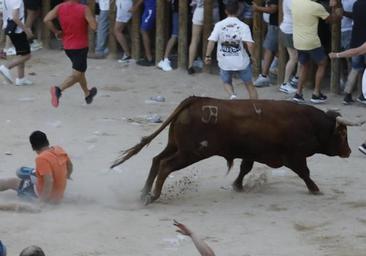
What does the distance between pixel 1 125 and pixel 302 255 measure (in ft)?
20.0

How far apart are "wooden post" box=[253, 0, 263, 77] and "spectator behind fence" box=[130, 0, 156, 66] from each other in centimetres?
204

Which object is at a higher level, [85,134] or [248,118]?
[248,118]

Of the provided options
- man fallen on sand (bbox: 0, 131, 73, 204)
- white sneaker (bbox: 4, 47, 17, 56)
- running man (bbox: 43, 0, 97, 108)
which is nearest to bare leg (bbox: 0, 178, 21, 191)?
man fallen on sand (bbox: 0, 131, 73, 204)

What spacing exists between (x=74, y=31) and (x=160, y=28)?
10.6 ft

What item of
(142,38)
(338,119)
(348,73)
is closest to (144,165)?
(338,119)

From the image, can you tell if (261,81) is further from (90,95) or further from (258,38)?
(90,95)

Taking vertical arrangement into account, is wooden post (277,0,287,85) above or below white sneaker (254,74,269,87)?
above

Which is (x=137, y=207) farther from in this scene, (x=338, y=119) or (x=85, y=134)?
(x=85, y=134)

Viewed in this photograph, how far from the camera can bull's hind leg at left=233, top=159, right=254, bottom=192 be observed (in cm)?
1094

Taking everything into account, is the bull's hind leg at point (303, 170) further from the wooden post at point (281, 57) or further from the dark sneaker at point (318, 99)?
the wooden post at point (281, 57)

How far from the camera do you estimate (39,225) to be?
9727 mm

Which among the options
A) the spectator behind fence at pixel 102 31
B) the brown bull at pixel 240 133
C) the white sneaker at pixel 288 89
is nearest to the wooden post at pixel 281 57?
the white sneaker at pixel 288 89

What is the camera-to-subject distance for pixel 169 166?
10.6 metres

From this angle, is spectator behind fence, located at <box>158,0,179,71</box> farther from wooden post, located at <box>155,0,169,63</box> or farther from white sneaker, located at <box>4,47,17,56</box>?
white sneaker, located at <box>4,47,17,56</box>
